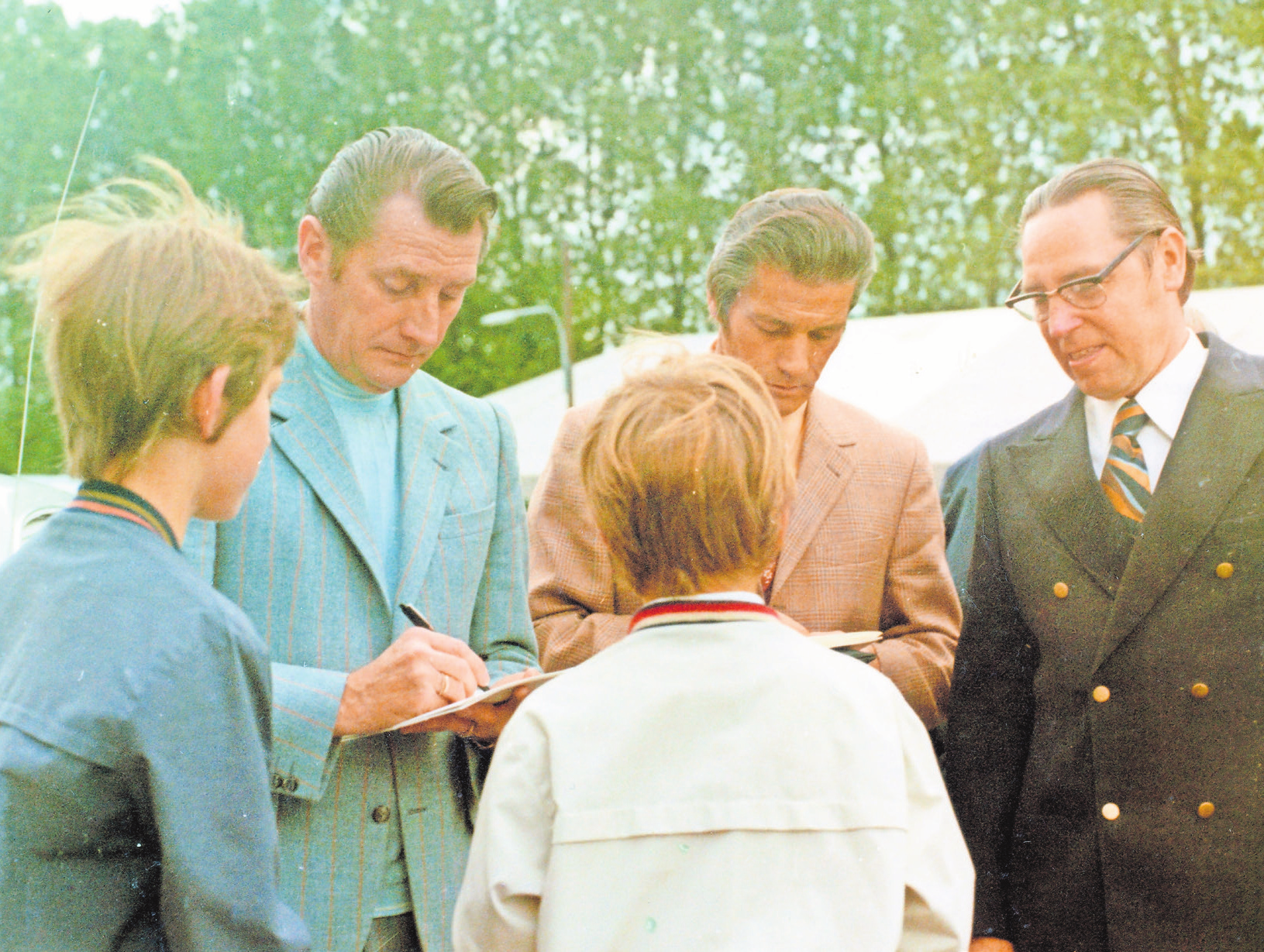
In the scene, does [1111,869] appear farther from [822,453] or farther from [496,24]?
[496,24]

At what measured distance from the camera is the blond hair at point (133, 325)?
150cm

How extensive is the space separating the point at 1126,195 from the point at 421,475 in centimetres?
159

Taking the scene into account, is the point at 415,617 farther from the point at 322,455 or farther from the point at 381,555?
the point at 322,455

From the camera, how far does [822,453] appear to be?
2.58m

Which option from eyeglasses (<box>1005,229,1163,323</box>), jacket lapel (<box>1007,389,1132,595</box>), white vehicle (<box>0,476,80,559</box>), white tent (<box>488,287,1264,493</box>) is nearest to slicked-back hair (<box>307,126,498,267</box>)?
white vehicle (<box>0,476,80,559</box>)

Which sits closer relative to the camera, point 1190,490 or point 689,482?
point 689,482

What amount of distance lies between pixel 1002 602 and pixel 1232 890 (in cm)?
69

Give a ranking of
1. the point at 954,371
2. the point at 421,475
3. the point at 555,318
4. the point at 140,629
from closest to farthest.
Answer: the point at 140,629 < the point at 421,475 < the point at 954,371 < the point at 555,318

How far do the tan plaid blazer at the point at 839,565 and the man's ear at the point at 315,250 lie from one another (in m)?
0.59

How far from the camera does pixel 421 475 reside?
2209 mm

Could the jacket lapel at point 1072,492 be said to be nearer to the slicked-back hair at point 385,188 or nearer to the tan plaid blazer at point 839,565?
the tan plaid blazer at point 839,565

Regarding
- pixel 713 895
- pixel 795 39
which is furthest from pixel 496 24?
pixel 713 895

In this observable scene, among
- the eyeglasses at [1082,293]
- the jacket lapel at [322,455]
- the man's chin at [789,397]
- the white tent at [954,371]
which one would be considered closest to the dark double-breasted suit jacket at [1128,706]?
the eyeglasses at [1082,293]

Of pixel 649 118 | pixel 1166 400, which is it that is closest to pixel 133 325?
pixel 1166 400
